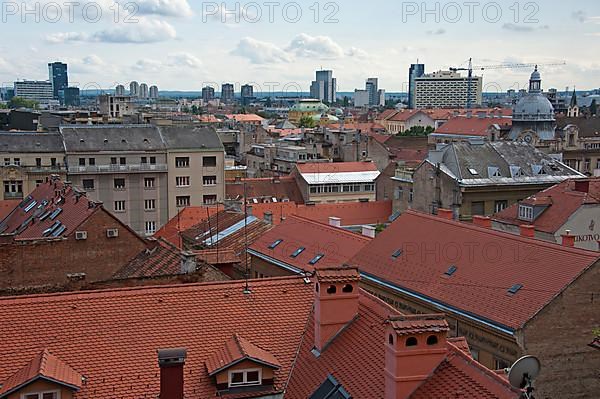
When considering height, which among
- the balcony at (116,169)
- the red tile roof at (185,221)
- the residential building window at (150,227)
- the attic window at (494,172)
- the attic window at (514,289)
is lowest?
the residential building window at (150,227)

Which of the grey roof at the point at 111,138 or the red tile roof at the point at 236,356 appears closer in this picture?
the red tile roof at the point at 236,356

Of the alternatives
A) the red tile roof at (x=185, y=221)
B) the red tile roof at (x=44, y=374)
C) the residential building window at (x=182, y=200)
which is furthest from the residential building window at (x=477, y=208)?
the red tile roof at (x=44, y=374)

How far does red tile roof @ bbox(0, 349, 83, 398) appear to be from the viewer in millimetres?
17125

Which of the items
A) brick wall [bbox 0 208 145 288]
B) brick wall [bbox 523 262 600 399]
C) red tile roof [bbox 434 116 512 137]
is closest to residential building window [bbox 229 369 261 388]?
brick wall [bbox 523 262 600 399]

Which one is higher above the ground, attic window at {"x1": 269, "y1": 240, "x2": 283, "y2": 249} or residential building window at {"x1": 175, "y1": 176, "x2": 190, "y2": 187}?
attic window at {"x1": 269, "y1": 240, "x2": 283, "y2": 249}

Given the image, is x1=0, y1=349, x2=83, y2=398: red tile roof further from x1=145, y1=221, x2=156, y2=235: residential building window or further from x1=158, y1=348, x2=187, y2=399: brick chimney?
x1=145, y1=221, x2=156, y2=235: residential building window

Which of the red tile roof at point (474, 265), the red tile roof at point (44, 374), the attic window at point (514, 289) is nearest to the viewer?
the red tile roof at point (44, 374)

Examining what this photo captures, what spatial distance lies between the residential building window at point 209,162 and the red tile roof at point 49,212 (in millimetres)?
24161

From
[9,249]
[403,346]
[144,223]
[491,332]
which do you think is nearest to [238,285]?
[403,346]

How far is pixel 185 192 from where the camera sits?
252ft

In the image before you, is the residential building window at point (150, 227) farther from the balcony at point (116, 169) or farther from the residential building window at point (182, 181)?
the balcony at point (116, 169)

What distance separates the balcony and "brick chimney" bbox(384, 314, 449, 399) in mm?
60772

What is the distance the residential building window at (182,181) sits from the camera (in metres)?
76.7

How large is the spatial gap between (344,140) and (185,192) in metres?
36.3
